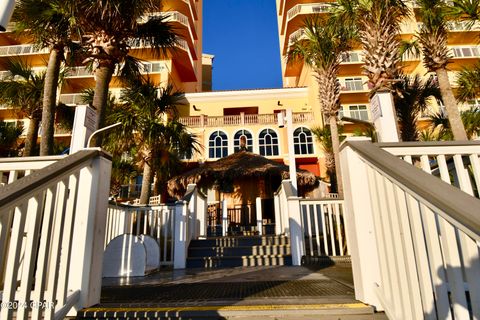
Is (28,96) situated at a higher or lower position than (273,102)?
lower

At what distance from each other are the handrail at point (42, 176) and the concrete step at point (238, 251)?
4.27 metres

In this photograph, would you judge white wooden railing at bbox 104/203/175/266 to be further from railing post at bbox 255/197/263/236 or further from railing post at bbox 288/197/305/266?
railing post at bbox 255/197/263/236

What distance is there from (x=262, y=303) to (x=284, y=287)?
2.69 ft

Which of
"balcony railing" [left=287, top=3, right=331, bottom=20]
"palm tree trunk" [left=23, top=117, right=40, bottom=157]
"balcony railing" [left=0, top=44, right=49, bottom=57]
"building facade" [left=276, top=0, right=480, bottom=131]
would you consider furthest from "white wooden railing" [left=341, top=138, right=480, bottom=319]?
"balcony railing" [left=0, top=44, right=49, bottom=57]

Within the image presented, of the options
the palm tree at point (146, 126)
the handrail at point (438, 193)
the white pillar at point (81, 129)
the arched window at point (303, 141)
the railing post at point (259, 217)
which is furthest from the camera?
the arched window at point (303, 141)

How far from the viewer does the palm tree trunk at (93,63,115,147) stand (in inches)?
234

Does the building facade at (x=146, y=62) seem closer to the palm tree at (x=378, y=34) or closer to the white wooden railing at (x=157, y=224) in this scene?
the palm tree at (x=378, y=34)

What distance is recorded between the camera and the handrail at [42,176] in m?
1.44

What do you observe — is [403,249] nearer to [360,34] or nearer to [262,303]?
[262,303]

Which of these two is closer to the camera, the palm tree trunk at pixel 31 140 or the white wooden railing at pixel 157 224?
the white wooden railing at pixel 157 224

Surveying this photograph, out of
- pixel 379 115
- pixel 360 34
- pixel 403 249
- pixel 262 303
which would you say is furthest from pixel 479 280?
pixel 360 34

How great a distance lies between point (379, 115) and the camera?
2488mm

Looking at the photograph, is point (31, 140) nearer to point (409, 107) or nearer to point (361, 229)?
point (361, 229)

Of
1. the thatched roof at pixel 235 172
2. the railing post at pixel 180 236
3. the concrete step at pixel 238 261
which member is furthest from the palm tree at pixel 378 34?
the railing post at pixel 180 236
